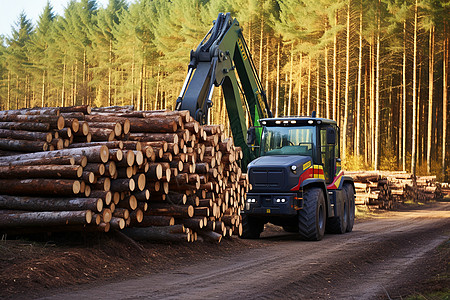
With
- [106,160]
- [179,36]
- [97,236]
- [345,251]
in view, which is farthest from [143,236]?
[179,36]

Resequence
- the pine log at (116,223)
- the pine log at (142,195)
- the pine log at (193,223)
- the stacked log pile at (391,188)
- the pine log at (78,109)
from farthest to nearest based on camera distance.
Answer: the stacked log pile at (391,188), the pine log at (193,223), the pine log at (78,109), the pine log at (142,195), the pine log at (116,223)

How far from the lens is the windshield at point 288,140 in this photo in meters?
14.3

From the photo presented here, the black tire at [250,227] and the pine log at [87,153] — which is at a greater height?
the pine log at [87,153]

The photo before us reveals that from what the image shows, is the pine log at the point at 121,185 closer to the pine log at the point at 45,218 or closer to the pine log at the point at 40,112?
the pine log at the point at 45,218

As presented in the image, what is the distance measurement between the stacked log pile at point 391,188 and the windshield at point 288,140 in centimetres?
1192

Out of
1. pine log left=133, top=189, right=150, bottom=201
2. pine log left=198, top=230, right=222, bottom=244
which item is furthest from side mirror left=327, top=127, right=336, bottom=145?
pine log left=133, top=189, right=150, bottom=201

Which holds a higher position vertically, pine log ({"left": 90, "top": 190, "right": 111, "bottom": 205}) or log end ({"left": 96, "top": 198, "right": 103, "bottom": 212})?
pine log ({"left": 90, "top": 190, "right": 111, "bottom": 205})

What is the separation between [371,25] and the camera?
36.0 meters

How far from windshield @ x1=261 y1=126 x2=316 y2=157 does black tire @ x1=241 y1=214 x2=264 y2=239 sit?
1741mm

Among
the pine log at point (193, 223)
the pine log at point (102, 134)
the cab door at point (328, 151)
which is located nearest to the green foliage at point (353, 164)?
the cab door at point (328, 151)

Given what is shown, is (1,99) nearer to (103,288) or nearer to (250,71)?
(250,71)

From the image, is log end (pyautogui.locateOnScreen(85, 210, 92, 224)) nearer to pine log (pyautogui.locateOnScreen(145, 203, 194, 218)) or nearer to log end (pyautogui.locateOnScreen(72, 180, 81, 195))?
log end (pyautogui.locateOnScreen(72, 180, 81, 195))

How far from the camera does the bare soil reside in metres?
7.67

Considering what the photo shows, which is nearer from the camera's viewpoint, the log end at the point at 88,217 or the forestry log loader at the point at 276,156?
the log end at the point at 88,217
